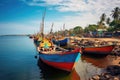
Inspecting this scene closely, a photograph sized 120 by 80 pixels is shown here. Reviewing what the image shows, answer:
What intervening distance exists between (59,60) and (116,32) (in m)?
52.6

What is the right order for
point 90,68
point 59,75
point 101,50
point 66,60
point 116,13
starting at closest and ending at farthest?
point 66,60 → point 59,75 → point 90,68 → point 101,50 → point 116,13

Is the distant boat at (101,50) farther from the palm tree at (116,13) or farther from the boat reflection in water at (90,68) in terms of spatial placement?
the palm tree at (116,13)

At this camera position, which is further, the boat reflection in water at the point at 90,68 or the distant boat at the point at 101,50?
the distant boat at the point at 101,50

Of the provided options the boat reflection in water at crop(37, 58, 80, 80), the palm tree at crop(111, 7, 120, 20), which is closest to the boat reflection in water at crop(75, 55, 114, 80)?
the boat reflection in water at crop(37, 58, 80, 80)

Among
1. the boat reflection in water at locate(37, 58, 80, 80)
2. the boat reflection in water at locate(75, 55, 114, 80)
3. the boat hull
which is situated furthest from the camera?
the boat reflection in water at locate(75, 55, 114, 80)

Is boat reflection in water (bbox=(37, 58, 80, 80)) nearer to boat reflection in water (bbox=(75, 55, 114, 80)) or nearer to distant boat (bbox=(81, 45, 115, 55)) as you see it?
boat reflection in water (bbox=(75, 55, 114, 80))

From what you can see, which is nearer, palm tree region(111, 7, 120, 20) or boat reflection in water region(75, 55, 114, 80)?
boat reflection in water region(75, 55, 114, 80)

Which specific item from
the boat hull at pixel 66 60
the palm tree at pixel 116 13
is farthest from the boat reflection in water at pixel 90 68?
the palm tree at pixel 116 13

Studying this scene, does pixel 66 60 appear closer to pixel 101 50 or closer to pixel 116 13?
pixel 101 50

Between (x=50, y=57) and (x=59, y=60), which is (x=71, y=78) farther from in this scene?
(x=50, y=57)

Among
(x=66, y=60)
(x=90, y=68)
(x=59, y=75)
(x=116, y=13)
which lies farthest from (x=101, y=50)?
(x=116, y=13)

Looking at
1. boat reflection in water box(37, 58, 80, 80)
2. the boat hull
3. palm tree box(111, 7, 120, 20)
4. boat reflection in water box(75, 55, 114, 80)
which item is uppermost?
palm tree box(111, 7, 120, 20)

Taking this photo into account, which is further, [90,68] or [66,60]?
[90,68]

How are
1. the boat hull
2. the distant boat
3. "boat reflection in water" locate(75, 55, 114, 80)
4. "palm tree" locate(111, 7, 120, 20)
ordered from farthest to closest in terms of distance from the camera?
1. "palm tree" locate(111, 7, 120, 20)
2. the distant boat
3. "boat reflection in water" locate(75, 55, 114, 80)
4. the boat hull
